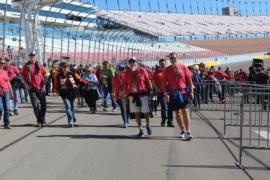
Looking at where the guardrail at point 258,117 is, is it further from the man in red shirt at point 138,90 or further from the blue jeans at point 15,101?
the blue jeans at point 15,101

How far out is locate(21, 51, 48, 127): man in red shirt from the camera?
12742 millimetres

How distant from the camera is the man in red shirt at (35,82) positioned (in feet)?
41.8

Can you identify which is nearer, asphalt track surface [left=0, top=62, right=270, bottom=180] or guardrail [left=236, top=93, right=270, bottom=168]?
asphalt track surface [left=0, top=62, right=270, bottom=180]

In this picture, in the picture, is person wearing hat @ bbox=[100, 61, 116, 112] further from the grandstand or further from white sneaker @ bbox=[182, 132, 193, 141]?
white sneaker @ bbox=[182, 132, 193, 141]

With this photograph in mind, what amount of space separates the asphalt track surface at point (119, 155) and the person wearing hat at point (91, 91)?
4.24 meters

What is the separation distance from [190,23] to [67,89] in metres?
84.6

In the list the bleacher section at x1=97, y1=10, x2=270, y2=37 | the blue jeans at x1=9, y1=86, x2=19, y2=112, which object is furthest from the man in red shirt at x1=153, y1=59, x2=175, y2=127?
the bleacher section at x1=97, y1=10, x2=270, y2=37

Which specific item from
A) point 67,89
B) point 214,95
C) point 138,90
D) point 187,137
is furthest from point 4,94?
point 214,95

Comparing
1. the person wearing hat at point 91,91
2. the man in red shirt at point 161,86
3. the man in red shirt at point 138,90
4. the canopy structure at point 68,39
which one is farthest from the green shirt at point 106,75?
the man in red shirt at point 138,90

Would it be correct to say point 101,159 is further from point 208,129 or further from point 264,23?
point 264,23

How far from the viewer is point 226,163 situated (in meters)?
8.09

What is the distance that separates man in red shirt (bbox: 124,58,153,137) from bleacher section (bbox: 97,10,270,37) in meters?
62.8

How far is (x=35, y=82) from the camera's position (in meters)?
12.8

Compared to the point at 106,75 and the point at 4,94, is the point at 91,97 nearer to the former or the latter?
the point at 106,75
